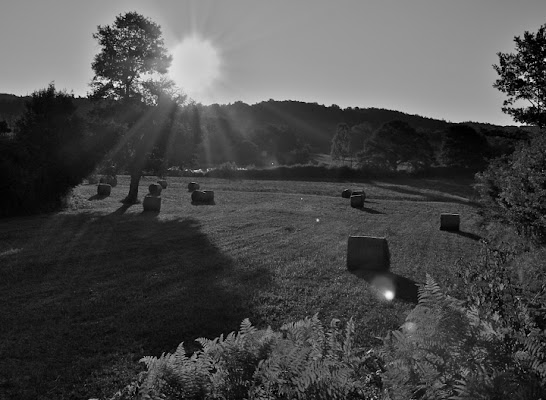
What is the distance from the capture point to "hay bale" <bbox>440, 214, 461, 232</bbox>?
24469 mm

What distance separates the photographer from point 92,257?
1519 cm

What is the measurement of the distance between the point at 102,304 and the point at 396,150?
71.7 meters

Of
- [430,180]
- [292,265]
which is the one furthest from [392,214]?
[430,180]

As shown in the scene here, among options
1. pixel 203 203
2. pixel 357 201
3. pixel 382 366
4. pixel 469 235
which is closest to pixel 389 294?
pixel 382 366

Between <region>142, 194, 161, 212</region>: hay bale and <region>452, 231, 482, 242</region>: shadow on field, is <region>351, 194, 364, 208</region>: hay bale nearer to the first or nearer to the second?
<region>452, 231, 482, 242</region>: shadow on field

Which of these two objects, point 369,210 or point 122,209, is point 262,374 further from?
point 369,210

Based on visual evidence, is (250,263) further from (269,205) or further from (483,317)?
(269,205)

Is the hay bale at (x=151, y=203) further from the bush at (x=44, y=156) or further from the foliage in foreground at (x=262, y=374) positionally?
the foliage in foreground at (x=262, y=374)

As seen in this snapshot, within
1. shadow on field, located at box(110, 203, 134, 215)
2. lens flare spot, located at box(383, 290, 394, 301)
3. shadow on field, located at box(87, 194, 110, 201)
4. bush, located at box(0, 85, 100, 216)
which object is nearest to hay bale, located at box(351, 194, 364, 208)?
shadow on field, located at box(110, 203, 134, 215)

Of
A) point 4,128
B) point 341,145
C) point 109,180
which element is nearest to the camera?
point 4,128

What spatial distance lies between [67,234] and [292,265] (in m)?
10.5

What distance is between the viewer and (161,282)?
12281mm

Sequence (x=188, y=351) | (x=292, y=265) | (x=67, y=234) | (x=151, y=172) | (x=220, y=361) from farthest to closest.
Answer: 1. (x=151, y=172)
2. (x=67, y=234)
3. (x=292, y=265)
4. (x=188, y=351)
5. (x=220, y=361)

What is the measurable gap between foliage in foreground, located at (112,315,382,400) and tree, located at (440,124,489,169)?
3028 inches
